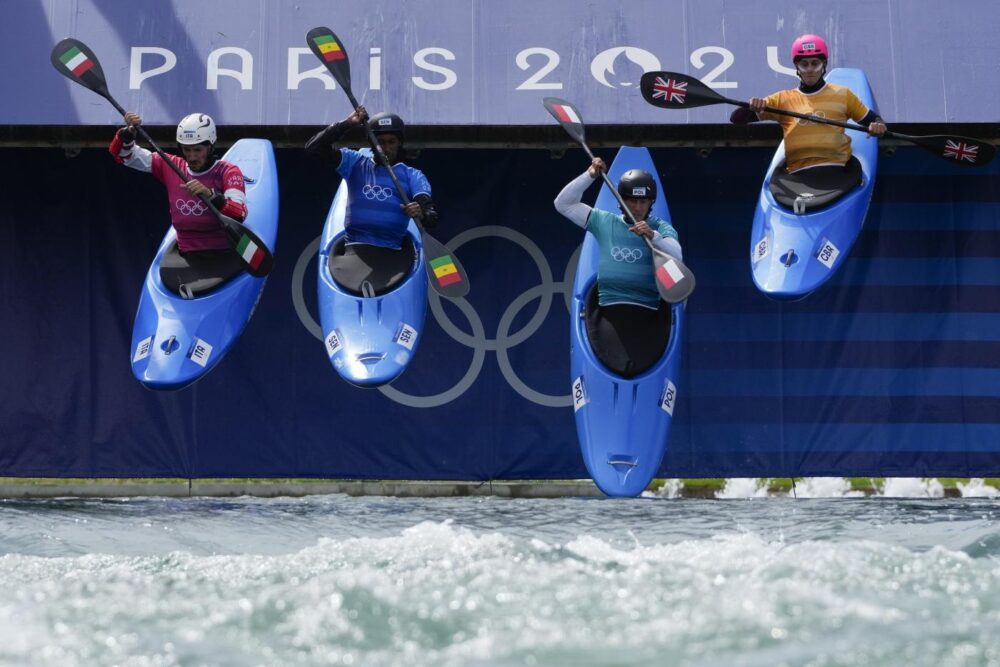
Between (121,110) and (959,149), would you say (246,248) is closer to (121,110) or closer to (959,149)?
(121,110)

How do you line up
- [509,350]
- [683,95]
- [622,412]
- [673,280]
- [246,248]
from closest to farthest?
[673,280] < [622,412] < [246,248] < [683,95] < [509,350]

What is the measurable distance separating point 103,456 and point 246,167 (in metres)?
2.08

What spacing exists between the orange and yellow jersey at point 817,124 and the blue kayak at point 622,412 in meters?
1.22

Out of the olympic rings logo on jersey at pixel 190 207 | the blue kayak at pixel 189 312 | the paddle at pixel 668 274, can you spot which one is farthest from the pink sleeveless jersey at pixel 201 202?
the paddle at pixel 668 274

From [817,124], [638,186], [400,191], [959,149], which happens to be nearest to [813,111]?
[817,124]

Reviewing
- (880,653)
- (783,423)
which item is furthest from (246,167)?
(880,653)

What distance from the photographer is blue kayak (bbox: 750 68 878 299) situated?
330 inches

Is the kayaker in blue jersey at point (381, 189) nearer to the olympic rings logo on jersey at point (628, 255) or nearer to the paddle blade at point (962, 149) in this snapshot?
the olympic rings logo on jersey at point (628, 255)

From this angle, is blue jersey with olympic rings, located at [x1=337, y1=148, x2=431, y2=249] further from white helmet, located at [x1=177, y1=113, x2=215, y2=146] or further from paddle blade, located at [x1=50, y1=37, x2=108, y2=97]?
paddle blade, located at [x1=50, y1=37, x2=108, y2=97]

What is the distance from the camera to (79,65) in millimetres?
8562

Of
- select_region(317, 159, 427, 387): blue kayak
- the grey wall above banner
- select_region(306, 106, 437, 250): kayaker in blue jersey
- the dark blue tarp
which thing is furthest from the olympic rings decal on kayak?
the grey wall above banner

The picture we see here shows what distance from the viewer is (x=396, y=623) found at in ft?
18.2

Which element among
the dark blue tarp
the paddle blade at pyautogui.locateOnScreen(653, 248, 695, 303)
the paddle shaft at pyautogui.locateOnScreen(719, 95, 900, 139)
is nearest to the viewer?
the paddle blade at pyautogui.locateOnScreen(653, 248, 695, 303)

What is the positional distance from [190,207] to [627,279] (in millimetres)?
2495
